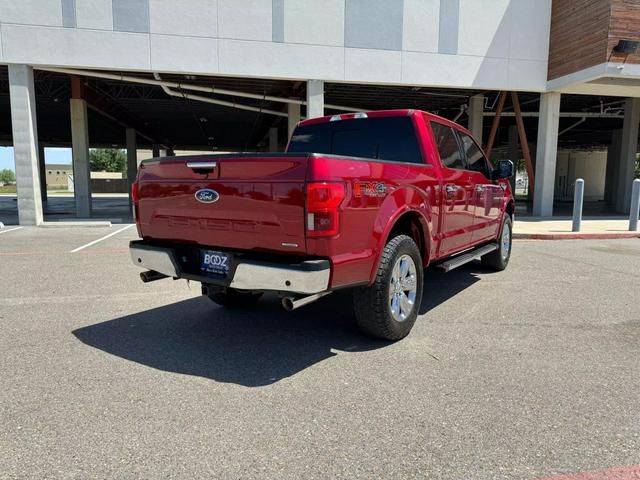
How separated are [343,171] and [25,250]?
8.61 metres

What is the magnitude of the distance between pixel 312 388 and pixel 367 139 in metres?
2.88

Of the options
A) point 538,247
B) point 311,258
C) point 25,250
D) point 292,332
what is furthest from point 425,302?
point 25,250

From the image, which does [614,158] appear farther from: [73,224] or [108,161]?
[108,161]

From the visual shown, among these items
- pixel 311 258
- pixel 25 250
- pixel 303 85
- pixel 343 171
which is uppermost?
pixel 303 85

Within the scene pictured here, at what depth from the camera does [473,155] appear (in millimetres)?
6242

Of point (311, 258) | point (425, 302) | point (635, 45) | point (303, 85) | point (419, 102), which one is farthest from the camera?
point (419, 102)

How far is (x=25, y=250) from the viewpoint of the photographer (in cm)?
950

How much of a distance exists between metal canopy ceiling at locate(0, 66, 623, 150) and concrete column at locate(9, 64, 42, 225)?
101 inches

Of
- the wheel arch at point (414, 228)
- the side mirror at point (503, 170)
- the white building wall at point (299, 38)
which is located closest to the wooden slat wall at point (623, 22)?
the white building wall at point (299, 38)

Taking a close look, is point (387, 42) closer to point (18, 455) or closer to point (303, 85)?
point (303, 85)

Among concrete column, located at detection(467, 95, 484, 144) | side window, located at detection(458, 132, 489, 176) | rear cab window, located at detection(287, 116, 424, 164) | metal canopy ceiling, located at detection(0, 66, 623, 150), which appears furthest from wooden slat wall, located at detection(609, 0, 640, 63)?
rear cab window, located at detection(287, 116, 424, 164)

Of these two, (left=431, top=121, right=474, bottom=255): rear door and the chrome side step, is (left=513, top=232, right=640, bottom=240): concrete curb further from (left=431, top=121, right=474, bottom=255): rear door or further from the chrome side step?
(left=431, top=121, right=474, bottom=255): rear door

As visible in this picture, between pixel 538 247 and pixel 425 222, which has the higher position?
pixel 425 222

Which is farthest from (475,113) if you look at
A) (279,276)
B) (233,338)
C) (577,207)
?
Answer: (279,276)
